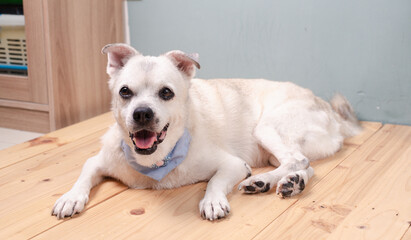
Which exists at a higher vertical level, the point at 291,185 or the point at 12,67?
the point at 12,67

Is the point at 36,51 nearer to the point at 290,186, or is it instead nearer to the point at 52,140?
the point at 52,140

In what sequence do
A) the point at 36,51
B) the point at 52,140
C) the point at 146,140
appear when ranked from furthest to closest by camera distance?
the point at 36,51
the point at 52,140
the point at 146,140

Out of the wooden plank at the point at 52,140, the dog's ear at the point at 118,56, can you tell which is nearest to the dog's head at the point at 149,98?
the dog's ear at the point at 118,56

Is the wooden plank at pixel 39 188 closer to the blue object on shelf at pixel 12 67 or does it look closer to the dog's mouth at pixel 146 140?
the dog's mouth at pixel 146 140

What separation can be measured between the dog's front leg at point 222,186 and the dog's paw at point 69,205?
1.82 feet

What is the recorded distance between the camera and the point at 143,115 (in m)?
1.94

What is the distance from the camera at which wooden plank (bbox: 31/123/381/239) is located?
6.07 feet

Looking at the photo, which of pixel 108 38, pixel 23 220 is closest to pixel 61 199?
pixel 23 220

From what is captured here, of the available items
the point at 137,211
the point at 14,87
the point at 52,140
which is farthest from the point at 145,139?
the point at 14,87

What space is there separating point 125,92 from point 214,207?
672 mm

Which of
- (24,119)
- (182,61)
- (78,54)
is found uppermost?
(182,61)

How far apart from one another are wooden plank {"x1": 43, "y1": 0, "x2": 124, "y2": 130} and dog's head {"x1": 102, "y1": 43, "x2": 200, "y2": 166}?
4.68ft

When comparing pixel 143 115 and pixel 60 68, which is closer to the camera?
pixel 143 115

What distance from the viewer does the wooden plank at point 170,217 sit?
1850 mm
